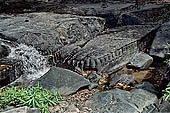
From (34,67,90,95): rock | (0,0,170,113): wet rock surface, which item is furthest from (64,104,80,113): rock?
(34,67,90,95): rock

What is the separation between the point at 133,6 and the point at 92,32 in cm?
246

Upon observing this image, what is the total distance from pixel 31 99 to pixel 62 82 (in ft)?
2.93

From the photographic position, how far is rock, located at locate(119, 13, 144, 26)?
9.21 meters

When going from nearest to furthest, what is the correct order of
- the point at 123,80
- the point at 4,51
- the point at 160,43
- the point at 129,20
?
the point at 123,80
the point at 160,43
the point at 4,51
the point at 129,20

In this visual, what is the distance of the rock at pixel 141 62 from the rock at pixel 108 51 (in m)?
0.17

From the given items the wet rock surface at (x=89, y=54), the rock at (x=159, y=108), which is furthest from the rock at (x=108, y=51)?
the rock at (x=159, y=108)

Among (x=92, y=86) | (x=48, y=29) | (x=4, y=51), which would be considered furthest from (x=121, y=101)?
(x=48, y=29)

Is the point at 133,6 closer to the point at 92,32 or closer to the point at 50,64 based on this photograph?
the point at 92,32

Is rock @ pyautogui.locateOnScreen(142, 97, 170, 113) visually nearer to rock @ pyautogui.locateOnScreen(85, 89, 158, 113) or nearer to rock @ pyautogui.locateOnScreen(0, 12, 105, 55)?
rock @ pyautogui.locateOnScreen(85, 89, 158, 113)

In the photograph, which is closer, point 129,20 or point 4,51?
point 4,51

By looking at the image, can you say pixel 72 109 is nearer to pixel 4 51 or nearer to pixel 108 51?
pixel 108 51

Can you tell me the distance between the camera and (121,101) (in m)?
4.46

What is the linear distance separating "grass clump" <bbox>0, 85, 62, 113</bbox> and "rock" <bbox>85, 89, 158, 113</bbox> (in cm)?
65

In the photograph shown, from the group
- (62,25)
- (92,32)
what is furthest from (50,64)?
(92,32)
